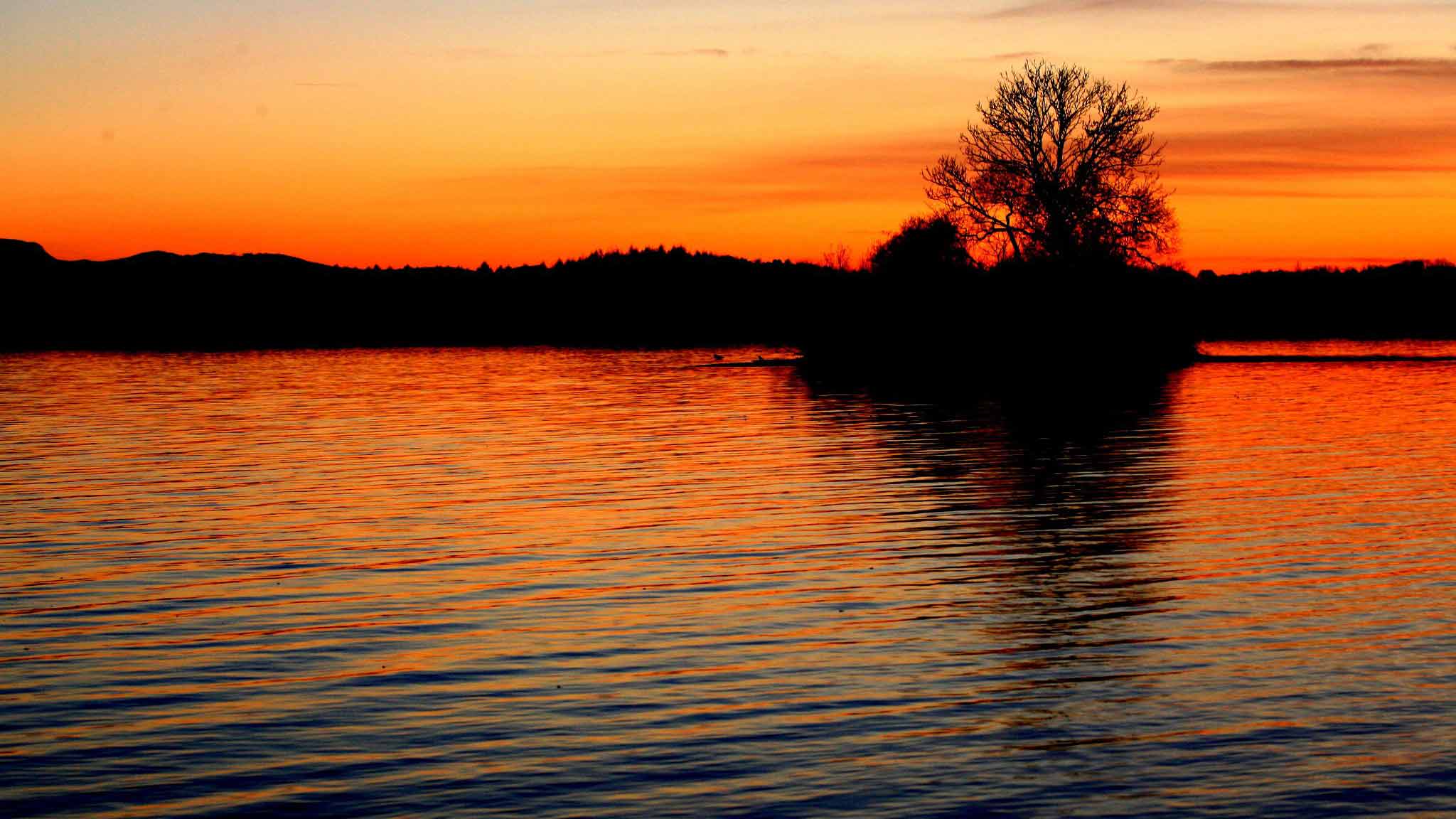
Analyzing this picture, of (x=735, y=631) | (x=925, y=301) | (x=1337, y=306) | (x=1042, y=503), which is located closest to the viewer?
(x=735, y=631)

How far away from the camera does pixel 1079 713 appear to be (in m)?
10.8

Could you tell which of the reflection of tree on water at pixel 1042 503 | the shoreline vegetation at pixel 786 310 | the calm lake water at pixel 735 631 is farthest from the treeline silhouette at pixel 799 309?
the calm lake water at pixel 735 631

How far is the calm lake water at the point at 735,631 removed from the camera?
30.8ft

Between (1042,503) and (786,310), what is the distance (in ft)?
205

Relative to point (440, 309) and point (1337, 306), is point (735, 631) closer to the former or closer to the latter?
point (1337, 306)

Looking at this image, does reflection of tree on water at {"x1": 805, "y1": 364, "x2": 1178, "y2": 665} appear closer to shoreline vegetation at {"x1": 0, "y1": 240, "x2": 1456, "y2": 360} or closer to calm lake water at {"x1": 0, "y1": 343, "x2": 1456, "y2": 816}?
calm lake water at {"x1": 0, "y1": 343, "x2": 1456, "y2": 816}

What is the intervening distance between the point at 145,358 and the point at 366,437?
73.4 metres

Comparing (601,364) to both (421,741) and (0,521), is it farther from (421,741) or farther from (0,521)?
(421,741)

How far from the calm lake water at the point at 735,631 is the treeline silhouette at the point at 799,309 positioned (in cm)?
3773

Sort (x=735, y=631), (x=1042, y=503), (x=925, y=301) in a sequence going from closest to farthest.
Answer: (x=735, y=631)
(x=1042, y=503)
(x=925, y=301)

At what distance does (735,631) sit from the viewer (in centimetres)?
1395

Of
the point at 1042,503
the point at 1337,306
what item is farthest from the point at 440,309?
the point at 1042,503

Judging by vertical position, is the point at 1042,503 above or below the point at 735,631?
below

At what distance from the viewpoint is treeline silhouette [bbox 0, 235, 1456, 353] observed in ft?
233
